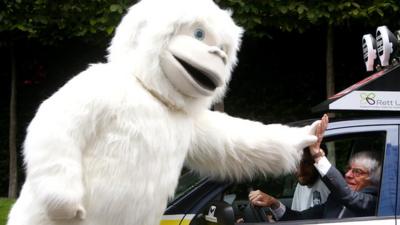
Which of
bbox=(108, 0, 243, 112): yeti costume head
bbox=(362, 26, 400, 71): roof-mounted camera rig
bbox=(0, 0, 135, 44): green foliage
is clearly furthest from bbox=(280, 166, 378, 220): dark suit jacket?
bbox=(0, 0, 135, 44): green foliage

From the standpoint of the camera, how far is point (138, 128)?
2.54 meters

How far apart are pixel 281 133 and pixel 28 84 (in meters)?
6.85

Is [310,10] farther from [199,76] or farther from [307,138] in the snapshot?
Answer: [199,76]

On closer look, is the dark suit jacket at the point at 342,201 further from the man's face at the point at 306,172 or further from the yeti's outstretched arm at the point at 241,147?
the yeti's outstretched arm at the point at 241,147

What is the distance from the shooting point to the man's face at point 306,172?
335cm

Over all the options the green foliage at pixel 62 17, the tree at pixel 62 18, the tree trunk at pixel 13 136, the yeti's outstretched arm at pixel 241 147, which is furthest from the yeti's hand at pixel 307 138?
the tree trunk at pixel 13 136

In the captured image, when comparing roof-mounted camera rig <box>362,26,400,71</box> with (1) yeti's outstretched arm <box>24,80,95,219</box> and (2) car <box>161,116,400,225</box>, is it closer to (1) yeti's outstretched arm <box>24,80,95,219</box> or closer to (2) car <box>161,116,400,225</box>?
(2) car <box>161,116,400,225</box>

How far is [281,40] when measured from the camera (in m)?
8.48

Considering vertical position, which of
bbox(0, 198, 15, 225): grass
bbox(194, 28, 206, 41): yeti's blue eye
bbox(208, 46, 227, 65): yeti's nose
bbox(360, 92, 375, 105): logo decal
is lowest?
bbox(0, 198, 15, 225): grass

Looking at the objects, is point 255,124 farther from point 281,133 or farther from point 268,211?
point 268,211

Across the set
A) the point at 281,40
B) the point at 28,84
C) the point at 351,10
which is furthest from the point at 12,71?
the point at 351,10

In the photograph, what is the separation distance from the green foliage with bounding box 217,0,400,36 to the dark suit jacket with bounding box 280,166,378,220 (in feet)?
10.1

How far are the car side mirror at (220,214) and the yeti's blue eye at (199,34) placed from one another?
78 centimetres

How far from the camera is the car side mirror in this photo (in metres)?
2.90
